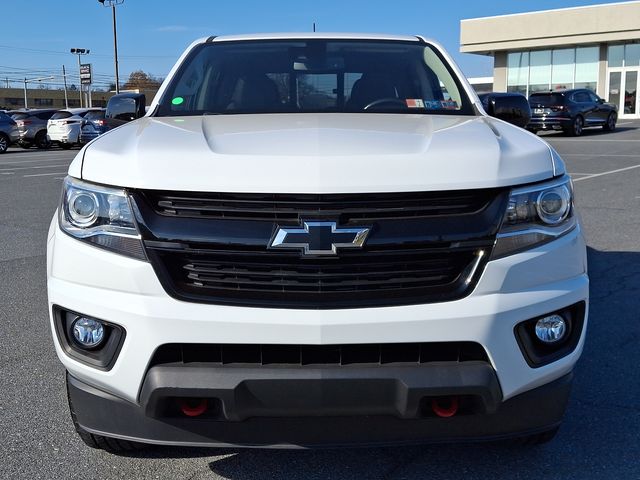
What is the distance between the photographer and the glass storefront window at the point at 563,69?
1698 inches

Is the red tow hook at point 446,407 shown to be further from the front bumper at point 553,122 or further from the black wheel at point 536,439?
the front bumper at point 553,122

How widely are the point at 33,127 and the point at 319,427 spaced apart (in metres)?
28.4

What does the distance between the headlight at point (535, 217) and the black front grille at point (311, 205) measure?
13 centimetres

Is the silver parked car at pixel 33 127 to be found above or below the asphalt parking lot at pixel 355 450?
below

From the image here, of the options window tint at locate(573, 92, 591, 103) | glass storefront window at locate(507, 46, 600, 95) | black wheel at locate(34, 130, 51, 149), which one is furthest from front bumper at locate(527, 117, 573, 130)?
black wheel at locate(34, 130, 51, 149)

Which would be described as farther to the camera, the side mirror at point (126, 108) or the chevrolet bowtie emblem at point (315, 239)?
the side mirror at point (126, 108)

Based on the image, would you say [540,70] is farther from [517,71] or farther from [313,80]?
[313,80]

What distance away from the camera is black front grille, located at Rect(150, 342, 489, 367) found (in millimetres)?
2256

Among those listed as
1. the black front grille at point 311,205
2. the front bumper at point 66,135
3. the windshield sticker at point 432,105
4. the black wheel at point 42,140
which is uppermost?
the windshield sticker at point 432,105

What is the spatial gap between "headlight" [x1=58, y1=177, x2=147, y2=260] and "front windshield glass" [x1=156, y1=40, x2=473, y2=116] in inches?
50.2

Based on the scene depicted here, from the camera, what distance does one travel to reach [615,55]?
41.3m

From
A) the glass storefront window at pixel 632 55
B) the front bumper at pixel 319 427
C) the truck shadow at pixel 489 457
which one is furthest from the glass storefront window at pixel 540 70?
the front bumper at pixel 319 427

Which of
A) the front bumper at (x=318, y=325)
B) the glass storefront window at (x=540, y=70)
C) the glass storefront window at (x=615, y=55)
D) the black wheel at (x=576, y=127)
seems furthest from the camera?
the glass storefront window at (x=540, y=70)

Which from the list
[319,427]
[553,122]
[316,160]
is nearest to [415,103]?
[316,160]
